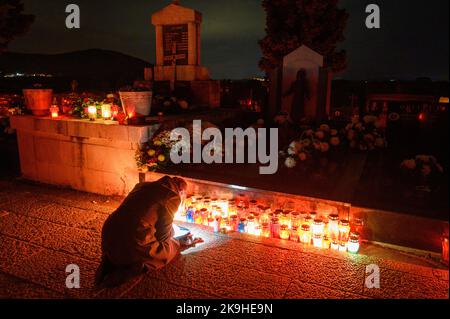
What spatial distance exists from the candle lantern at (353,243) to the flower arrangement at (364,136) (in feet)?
7.10

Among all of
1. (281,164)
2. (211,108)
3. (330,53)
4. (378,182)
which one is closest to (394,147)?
(378,182)

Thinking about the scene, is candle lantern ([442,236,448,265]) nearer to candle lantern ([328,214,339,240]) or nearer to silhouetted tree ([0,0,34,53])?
candle lantern ([328,214,339,240])

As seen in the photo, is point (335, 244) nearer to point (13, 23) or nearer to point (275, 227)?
point (275, 227)

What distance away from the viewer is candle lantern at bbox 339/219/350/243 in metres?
4.68

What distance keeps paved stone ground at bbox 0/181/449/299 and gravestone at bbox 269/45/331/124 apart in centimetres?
614

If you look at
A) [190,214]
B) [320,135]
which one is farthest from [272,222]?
[320,135]

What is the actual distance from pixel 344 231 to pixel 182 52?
7.85 metres

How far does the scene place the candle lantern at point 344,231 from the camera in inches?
184

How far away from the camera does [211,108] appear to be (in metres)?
10.3

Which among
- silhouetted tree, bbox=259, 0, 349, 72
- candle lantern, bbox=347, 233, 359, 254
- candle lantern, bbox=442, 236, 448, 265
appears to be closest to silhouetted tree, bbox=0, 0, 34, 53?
silhouetted tree, bbox=259, 0, 349, 72

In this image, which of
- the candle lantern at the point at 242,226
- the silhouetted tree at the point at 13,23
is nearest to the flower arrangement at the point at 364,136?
the candle lantern at the point at 242,226
